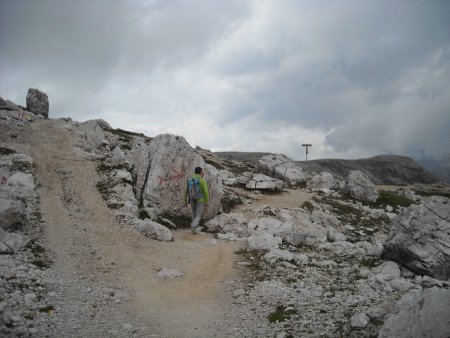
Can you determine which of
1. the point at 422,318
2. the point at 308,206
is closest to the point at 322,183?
the point at 308,206

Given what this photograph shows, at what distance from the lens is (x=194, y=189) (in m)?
20.9

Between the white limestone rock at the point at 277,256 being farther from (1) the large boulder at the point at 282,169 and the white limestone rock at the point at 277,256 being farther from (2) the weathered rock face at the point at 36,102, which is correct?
(2) the weathered rock face at the point at 36,102

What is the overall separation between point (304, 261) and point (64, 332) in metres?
11.7

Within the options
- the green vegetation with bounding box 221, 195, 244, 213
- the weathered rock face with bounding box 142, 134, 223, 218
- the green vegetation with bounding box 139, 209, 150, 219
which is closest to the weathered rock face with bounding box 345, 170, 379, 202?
the green vegetation with bounding box 221, 195, 244, 213

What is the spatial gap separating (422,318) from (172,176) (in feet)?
57.8

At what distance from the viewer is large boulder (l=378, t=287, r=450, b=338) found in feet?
26.8

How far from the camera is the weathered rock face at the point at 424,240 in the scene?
14.7 meters

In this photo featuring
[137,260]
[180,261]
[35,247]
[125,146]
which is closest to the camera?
[35,247]

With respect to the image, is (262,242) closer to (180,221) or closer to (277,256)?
(277,256)

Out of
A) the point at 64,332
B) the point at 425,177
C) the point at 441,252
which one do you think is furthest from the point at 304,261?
the point at 425,177

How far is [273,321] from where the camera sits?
10.9 metres

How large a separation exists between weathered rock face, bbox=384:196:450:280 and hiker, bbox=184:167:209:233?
10668 millimetres

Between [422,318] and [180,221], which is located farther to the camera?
[180,221]

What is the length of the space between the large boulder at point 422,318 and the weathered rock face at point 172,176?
1558 centimetres
